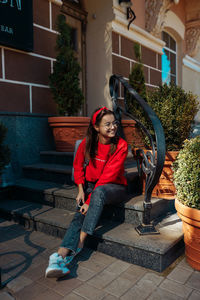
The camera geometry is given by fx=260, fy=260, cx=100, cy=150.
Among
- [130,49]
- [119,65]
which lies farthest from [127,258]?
[130,49]

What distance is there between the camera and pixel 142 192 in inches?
116

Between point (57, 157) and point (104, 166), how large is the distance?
5.03 ft

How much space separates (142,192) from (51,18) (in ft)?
10.9

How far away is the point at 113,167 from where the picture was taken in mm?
2480

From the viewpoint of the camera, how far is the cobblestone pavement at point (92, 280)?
69.9 inches

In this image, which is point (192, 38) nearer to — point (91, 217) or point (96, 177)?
point (96, 177)

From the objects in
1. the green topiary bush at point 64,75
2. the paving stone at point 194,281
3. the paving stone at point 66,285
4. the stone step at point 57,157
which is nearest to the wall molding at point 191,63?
the green topiary bush at point 64,75

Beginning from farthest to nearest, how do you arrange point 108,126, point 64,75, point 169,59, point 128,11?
point 169,59
point 128,11
point 64,75
point 108,126

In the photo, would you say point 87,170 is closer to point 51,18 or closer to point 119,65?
point 51,18

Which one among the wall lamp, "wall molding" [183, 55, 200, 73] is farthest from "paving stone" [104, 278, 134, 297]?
"wall molding" [183, 55, 200, 73]

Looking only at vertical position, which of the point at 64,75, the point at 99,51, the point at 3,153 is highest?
the point at 99,51

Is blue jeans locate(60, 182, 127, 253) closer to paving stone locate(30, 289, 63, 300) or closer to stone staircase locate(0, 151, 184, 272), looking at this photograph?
stone staircase locate(0, 151, 184, 272)

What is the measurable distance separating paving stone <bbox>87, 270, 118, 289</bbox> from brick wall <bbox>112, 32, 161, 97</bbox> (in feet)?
14.3

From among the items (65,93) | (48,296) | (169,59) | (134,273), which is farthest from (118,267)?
(169,59)
